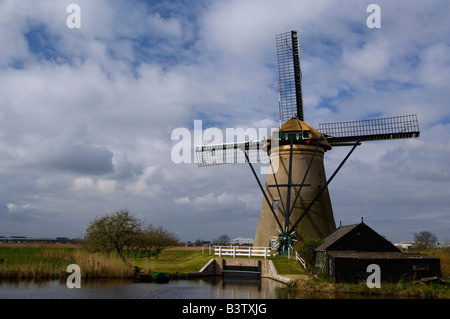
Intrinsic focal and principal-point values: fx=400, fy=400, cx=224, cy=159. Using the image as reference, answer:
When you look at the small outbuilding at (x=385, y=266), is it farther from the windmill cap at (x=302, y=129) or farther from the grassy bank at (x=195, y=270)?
the windmill cap at (x=302, y=129)

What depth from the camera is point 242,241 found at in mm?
41938

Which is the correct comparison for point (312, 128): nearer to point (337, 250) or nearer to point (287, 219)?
point (287, 219)

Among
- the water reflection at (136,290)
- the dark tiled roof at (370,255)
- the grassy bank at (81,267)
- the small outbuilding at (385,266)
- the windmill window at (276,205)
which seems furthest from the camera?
the windmill window at (276,205)

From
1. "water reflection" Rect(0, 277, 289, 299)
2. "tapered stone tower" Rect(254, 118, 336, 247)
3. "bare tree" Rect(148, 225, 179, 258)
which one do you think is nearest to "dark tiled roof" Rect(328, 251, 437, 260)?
"water reflection" Rect(0, 277, 289, 299)

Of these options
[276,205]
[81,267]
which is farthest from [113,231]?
[276,205]

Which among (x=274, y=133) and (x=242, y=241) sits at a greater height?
(x=274, y=133)

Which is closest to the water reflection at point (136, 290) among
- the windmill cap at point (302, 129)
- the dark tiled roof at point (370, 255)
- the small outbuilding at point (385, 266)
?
the small outbuilding at point (385, 266)

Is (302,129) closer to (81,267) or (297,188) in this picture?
(297,188)

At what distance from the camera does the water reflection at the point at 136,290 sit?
17812mm

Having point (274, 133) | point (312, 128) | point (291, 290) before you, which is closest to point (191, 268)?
point (291, 290)
